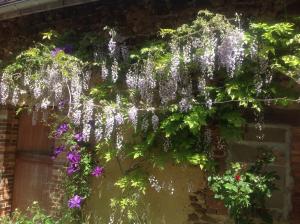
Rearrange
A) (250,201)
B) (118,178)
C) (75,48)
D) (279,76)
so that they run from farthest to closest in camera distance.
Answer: (75,48) → (118,178) → (279,76) → (250,201)

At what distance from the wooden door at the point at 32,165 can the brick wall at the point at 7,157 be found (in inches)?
2.9

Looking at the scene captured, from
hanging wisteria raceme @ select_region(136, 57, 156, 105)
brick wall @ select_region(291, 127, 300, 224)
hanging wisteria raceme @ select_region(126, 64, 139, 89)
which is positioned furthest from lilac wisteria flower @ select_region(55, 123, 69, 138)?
brick wall @ select_region(291, 127, 300, 224)

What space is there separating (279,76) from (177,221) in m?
1.80

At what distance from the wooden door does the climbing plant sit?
27.3 inches

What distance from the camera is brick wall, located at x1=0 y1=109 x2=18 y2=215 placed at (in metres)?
6.24

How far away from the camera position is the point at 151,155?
430cm

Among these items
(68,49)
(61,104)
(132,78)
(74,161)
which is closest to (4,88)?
(61,104)

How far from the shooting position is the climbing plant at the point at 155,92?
12.5ft

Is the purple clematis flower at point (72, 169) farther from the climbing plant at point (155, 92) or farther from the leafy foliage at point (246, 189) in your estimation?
the leafy foliage at point (246, 189)

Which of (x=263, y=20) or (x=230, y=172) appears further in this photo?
(x=263, y=20)

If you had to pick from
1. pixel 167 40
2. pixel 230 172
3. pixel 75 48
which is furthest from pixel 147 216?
pixel 75 48

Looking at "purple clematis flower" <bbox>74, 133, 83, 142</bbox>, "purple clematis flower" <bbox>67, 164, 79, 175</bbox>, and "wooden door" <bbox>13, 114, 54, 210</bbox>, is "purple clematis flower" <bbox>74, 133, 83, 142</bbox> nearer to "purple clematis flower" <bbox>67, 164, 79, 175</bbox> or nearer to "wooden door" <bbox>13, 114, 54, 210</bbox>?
"purple clematis flower" <bbox>67, 164, 79, 175</bbox>

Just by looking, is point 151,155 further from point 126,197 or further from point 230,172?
point 230,172

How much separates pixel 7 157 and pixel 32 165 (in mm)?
431
